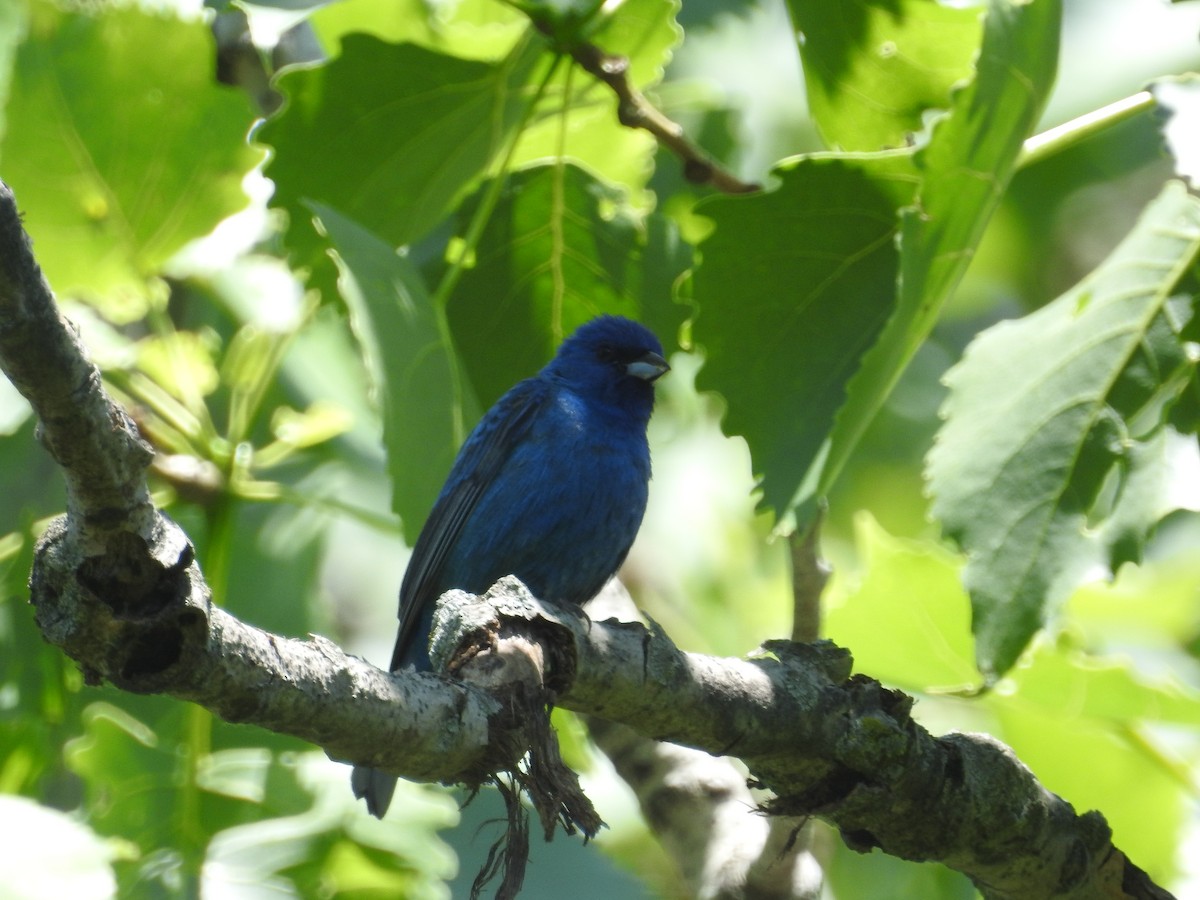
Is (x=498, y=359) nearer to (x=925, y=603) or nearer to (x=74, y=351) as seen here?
(x=925, y=603)

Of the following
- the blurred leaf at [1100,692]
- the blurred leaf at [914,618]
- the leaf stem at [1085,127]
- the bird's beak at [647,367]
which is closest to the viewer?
the leaf stem at [1085,127]

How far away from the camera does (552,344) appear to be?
4703 millimetres

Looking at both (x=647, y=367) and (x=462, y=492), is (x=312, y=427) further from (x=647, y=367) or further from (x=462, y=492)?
(x=647, y=367)

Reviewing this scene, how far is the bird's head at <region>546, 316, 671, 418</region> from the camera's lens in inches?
204

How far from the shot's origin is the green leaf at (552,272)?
445cm

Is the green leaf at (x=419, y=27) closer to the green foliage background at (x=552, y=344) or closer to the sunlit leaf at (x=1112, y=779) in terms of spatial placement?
the green foliage background at (x=552, y=344)

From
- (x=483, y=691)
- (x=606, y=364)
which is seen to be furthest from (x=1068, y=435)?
(x=606, y=364)

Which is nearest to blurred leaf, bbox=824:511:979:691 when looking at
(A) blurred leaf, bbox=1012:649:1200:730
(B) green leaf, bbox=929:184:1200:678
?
(A) blurred leaf, bbox=1012:649:1200:730

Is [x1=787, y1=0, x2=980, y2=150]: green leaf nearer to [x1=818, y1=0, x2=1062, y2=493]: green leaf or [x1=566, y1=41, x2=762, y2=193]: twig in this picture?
[x1=566, y1=41, x2=762, y2=193]: twig

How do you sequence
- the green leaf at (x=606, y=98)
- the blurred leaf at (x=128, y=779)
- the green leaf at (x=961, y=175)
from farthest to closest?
1. the blurred leaf at (x=128, y=779)
2. the green leaf at (x=606, y=98)
3. the green leaf at (x=961, y=175)

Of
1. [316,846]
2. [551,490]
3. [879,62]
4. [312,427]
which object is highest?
[879,62]

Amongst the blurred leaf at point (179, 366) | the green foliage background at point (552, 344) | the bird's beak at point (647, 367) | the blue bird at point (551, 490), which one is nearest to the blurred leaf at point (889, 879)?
the green foliage background at point (552, 344)

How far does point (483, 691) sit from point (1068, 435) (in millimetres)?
1820

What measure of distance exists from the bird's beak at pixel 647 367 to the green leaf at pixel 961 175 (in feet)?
6.15
